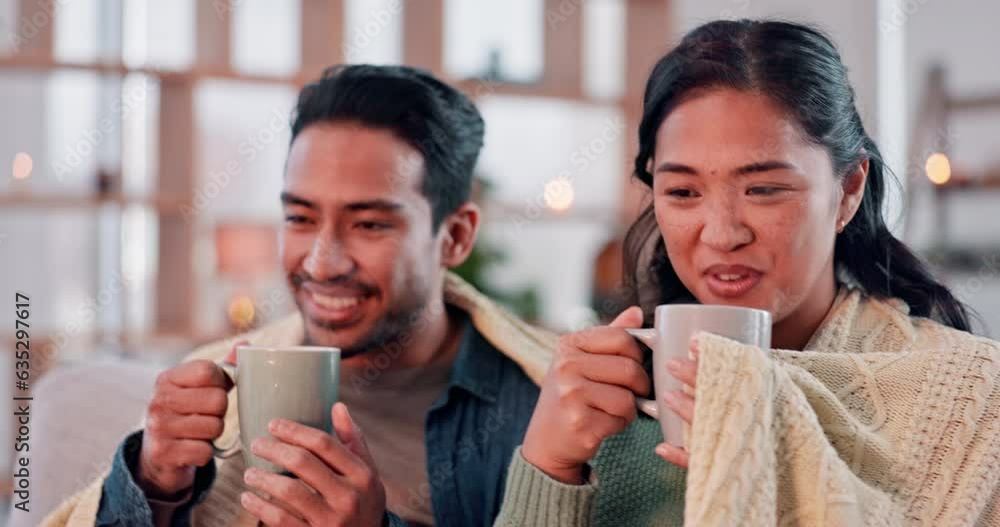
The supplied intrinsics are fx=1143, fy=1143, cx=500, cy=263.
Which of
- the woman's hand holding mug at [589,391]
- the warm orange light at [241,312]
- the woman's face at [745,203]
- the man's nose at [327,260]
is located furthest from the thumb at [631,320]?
the warm orange light at [241,312]

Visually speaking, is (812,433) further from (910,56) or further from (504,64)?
(910,56)

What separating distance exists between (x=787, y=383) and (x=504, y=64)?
12.2 feet

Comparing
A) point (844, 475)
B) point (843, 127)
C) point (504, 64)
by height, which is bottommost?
point (844, 475)

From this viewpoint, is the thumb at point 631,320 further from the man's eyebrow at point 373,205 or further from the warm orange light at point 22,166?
the warm orange light at point 22,166

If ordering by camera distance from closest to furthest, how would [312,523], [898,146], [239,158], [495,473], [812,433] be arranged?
[812,433] → [312,523] → [495,473] → [239,158] → [898,146]

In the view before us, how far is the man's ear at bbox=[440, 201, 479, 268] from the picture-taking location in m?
1.81

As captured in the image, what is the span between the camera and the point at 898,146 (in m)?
4.57

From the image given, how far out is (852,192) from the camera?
123 cm

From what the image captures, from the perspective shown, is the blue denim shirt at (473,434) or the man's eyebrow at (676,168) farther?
the blue denim shirt at (473,434)

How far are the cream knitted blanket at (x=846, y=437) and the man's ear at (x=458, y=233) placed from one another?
0.88 m

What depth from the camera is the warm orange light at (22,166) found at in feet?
13.1

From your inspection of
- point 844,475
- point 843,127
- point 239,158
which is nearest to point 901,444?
point 844,475

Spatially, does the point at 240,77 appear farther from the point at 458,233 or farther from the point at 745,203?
the point at 745,203

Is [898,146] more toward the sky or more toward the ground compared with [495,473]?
more toward the sky
